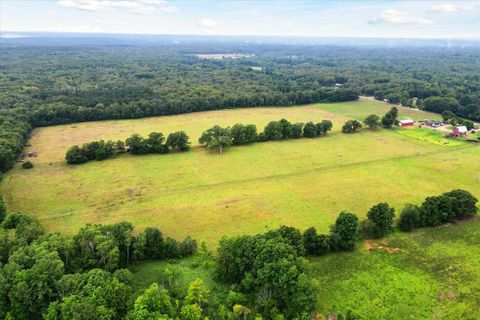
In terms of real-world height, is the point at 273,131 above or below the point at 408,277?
above

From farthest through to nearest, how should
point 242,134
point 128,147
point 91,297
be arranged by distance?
point 242,134 → point 128,147 → point 91,297

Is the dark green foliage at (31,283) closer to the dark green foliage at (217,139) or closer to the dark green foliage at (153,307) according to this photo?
the dark green foliage at (153,307)

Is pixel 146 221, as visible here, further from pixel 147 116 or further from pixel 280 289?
pixel 147 116

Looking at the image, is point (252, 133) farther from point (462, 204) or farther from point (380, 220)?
point (462, 204)

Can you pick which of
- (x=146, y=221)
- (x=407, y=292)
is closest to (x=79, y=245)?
(x=146, y=221)

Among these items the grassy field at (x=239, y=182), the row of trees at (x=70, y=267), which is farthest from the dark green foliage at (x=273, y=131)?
the row of trees at (x=70, y=267)

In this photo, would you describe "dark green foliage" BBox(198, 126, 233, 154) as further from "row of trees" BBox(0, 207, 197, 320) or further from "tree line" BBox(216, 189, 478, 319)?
"tree line" BBox(216, 189, 478, 319)

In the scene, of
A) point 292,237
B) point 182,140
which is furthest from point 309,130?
point 292,237
